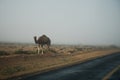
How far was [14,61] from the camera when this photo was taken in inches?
925

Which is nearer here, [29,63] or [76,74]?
[76,74]

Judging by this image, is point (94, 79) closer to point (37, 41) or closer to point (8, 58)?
point (8, 58)

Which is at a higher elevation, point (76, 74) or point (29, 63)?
point (29, 63)

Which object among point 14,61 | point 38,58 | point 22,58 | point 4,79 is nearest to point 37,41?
point 38,58

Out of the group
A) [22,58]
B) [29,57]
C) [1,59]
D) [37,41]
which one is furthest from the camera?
[37,41]

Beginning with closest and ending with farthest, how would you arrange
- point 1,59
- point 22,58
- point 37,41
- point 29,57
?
point 1,59
point 22,58
point 29,57
point 37,41

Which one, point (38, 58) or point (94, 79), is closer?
point (94, 79)

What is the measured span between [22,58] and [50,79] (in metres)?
13.2

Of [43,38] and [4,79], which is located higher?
[43,38]

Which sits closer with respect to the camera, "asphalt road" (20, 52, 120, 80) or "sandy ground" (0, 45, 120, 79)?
"asphalt road" (20, 52, 120, 80)

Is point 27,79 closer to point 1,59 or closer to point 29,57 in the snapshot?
point 1,59

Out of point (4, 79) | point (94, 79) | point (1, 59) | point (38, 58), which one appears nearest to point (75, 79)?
point (94, 79)

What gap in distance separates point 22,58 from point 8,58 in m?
2.44

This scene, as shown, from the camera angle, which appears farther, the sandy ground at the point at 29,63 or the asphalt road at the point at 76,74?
the sandy ground at the point at 29,63
